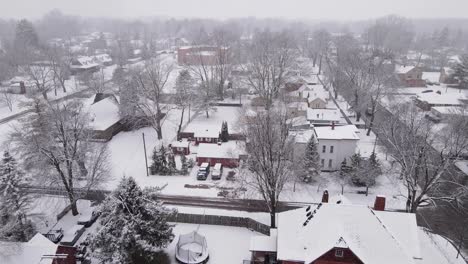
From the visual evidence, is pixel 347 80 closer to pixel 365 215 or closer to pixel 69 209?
pixel 365 215

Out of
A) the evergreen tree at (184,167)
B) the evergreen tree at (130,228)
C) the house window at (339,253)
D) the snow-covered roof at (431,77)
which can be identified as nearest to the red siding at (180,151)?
the evergreen tree at (184,167)

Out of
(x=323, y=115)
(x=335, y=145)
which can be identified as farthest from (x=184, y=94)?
(x=335, y=145)

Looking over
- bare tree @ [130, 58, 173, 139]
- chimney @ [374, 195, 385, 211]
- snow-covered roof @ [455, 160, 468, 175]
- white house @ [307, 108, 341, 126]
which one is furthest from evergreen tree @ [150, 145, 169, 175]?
snow-covered roof @ [455, 160, 468, 175]

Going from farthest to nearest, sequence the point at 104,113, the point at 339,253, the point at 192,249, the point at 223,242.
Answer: the point at 104,113 < the point at 223,242 < the point at 192,249 < the point at 339,253

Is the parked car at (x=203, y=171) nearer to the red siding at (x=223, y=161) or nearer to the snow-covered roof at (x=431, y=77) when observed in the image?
the red siding at (x=223, y=161)

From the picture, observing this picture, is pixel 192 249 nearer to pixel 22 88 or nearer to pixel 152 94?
pixel 152 94

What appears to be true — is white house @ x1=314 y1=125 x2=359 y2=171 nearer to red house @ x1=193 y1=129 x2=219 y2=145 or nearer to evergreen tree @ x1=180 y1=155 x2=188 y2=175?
red house @ x1=193 y1=129 x2=219 y2=145

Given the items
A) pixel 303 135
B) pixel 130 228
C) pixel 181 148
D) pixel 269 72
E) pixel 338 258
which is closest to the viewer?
pixel 338 258
